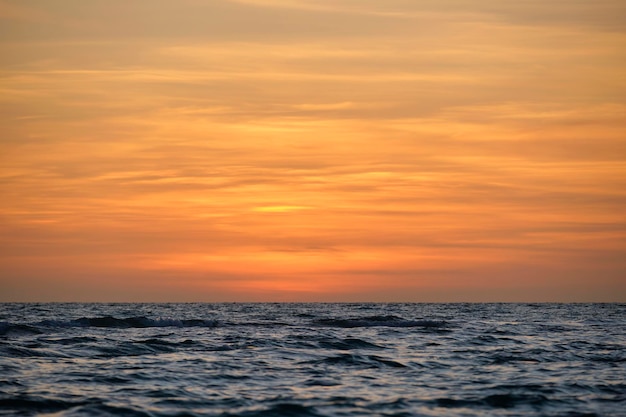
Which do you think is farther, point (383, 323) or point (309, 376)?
point (383, 323)

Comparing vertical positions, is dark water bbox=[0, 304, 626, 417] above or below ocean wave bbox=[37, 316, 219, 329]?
below

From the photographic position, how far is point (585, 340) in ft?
130

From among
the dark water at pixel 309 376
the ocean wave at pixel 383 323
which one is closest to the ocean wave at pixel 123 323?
the ocean wave at pixel 383 323

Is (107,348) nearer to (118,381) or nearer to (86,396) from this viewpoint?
(118,381)

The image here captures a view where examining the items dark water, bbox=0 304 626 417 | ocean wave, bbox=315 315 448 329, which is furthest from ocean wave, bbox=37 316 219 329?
dark water, bbox=0 304 626 417

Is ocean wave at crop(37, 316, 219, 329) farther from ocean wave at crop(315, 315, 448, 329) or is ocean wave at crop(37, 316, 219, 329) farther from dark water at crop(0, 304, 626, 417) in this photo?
dark water at crop(0, 304, 626, 417)

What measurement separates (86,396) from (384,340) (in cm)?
2141

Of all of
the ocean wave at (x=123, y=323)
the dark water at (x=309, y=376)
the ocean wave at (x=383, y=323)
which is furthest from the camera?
the ocean wave at (x=383, y=323)

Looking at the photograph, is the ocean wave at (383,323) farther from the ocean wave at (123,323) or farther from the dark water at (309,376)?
the dark water at (309,376)

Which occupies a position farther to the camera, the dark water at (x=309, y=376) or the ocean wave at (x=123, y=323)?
the ocean wave at (x=123, y=323)

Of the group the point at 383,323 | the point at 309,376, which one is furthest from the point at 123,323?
the point at 309,376

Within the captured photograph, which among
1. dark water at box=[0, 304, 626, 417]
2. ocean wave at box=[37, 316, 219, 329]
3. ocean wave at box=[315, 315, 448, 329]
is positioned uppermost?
ocean wave at box=[315, 315, 448, 329]

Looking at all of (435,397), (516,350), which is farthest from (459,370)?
(516,350)

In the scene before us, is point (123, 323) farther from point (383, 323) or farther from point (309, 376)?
point (309, 376)
